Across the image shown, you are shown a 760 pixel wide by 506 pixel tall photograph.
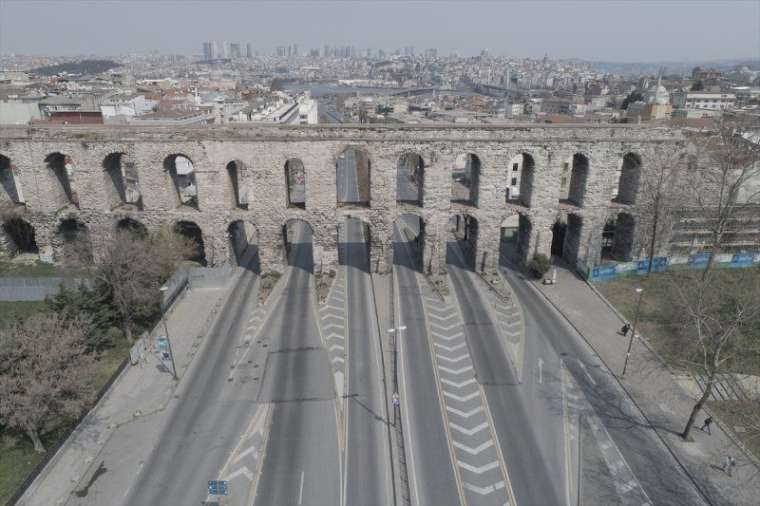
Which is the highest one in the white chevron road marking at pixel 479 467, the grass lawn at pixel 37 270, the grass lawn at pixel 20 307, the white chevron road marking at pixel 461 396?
the grass lawn at pixel 37 270

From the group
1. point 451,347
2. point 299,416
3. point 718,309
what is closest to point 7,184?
point 299,416

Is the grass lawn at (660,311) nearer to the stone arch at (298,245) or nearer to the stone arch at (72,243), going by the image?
the stone arch at (298,245)

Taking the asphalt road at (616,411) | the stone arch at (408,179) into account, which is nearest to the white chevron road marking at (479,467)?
the asphalt road at (616,411)

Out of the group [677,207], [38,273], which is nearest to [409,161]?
[677,207]

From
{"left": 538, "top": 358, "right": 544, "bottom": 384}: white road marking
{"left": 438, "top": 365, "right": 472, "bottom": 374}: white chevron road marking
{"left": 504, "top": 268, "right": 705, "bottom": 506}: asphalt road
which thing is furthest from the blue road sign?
{"left": 538, "top": 358, "right": 544, "bottom": 384}: white road marking

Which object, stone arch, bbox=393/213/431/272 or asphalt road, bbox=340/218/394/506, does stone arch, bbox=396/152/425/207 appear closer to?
stone arch, bbox=393/213/431/272

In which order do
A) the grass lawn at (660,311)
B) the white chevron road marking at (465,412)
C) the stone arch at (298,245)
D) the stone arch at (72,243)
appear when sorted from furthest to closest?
the stone arch at (298,245) → the stone arch at (72,243) → the grass lawn at (660,311) → the white chevron road marking at (465,412)
